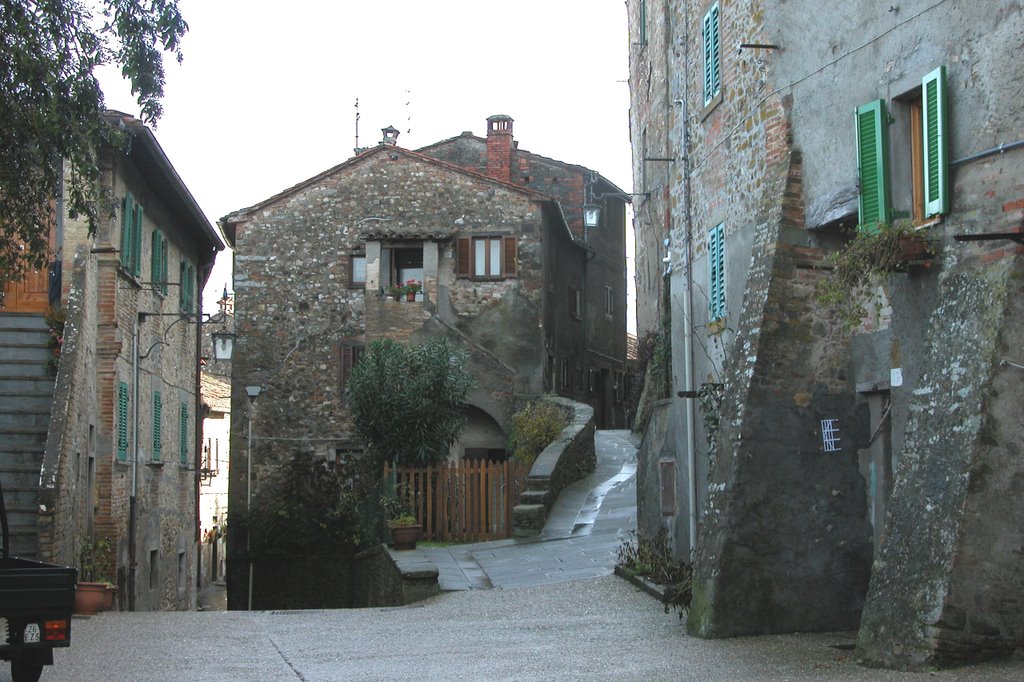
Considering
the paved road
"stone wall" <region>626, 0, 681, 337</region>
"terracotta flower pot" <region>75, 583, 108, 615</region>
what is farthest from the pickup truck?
"stone wall" <region>626, 0, 681, 337</region>

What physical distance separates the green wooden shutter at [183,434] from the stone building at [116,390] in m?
0.04

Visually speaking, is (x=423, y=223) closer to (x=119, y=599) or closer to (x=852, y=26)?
(x=119, y=599)

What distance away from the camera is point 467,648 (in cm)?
1094

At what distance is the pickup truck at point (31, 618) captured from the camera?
8.99m

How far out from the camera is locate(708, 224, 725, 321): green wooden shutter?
46.4 feet

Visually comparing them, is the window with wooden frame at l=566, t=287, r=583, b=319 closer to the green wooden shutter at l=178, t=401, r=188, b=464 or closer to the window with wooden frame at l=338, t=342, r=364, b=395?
the window with wooden frame at l=338, t=342, r=364, b=395

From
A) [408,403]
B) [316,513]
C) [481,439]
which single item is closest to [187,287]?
[316,513]

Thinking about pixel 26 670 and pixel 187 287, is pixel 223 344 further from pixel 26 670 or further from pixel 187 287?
pixel 26 670

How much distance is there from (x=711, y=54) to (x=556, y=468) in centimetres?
Answer: 1101

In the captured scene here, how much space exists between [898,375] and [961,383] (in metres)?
1.82

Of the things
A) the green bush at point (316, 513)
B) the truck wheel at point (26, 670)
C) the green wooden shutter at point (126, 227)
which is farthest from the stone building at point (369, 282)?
the truck wheel at point (26, 670)

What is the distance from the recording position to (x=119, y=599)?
2042 centimetres

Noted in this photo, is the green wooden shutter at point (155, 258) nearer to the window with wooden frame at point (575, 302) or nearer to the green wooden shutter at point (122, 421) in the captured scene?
the green wooden shutter at point (122, 421)

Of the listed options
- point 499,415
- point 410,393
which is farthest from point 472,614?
point 499,415
